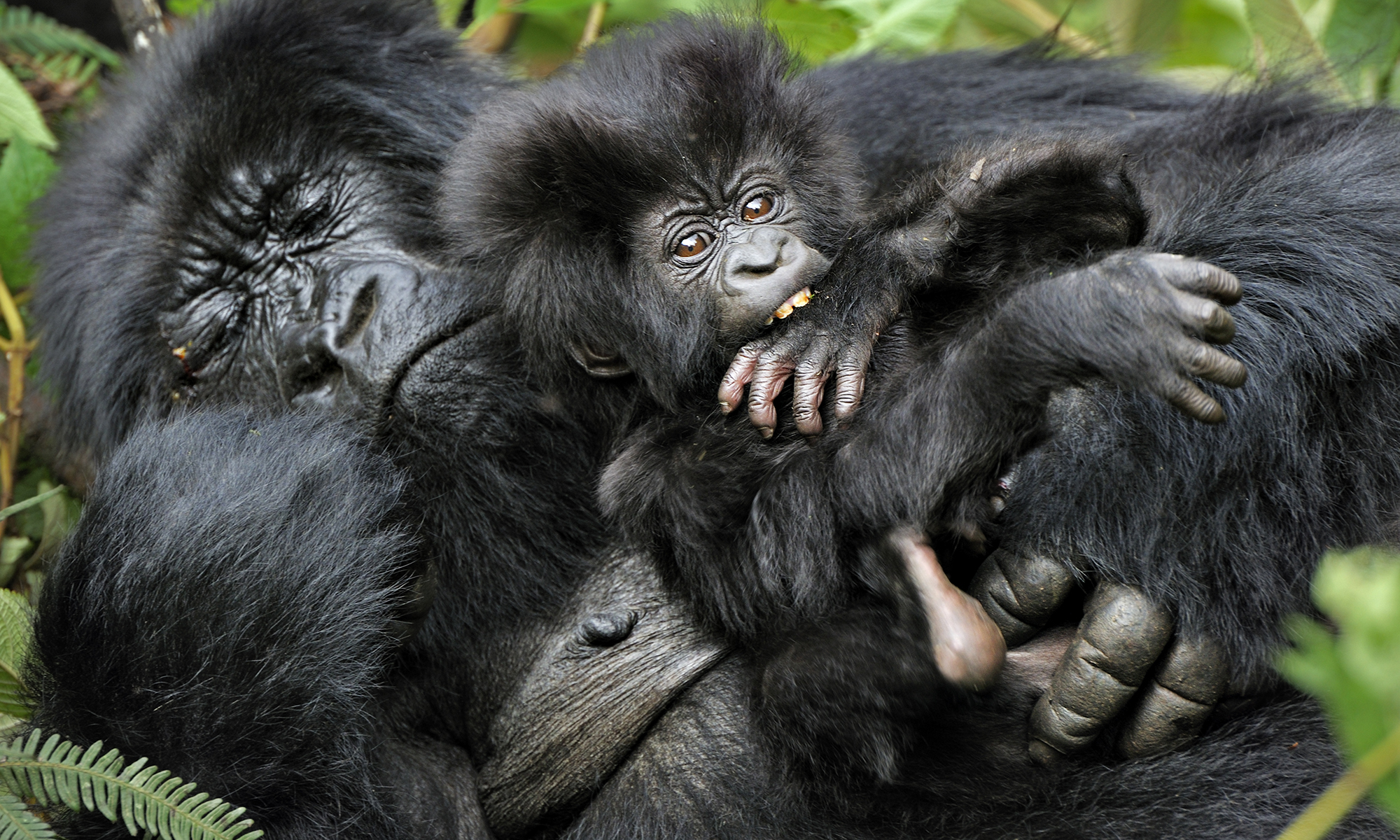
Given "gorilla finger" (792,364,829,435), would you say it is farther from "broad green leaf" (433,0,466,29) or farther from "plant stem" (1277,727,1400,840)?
"broad green leaf" (433,0,466,29)

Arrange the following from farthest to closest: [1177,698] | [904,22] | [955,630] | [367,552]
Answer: [904,22]
[367,552]
[1177,698]
[955,630]

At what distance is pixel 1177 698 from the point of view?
1932 mm

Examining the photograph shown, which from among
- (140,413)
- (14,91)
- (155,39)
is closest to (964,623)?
(140,413)

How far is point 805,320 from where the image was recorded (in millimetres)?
2131

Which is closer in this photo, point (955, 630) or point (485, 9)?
point (955, 630)

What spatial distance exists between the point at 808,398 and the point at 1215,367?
725 millimetres

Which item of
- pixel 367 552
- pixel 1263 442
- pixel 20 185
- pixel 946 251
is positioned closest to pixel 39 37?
pixel 20 185

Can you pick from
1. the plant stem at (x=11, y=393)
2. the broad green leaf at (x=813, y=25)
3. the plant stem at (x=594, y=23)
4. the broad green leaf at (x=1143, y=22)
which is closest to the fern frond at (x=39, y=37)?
the plant stem at (x=11, y=393)

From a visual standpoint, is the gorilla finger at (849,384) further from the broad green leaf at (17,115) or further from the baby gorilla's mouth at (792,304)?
the broad green leaf at (17,115)

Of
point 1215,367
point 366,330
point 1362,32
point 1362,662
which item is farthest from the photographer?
point 1362,32

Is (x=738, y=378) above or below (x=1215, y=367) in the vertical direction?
below

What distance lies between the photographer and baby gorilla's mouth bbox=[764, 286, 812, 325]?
2.13m

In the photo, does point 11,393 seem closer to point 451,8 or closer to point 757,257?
point 451,8

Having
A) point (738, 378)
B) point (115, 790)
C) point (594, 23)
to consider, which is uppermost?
point (594, 23)
